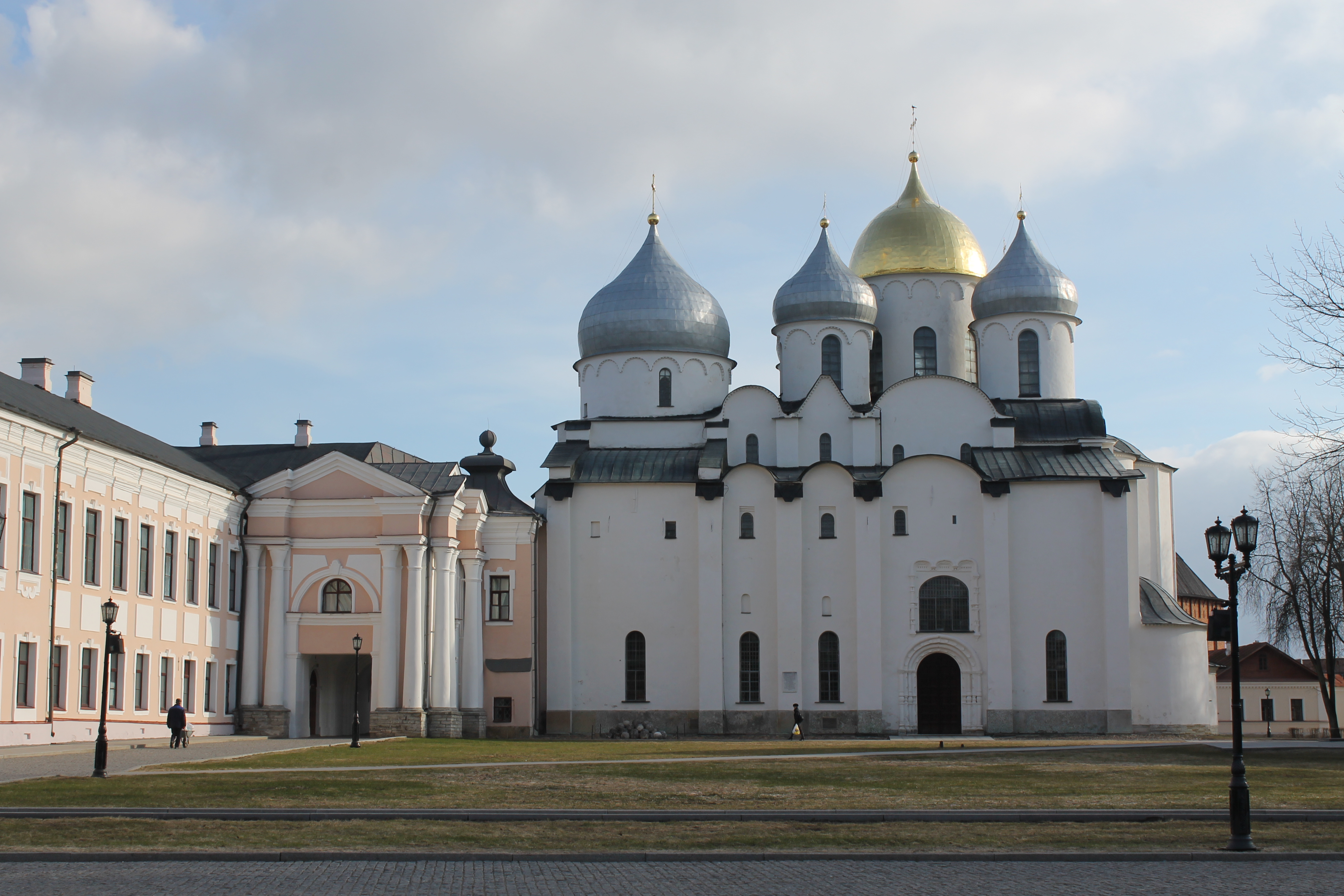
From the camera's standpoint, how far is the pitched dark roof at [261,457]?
46000mm

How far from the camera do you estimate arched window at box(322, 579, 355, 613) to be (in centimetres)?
4203

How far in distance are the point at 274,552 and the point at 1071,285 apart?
29.3m

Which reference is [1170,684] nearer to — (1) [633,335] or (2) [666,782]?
(1) [633,335]

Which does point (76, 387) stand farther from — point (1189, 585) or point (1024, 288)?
point (1189, 585)

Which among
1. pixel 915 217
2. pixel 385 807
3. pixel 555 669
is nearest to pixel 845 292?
pixel 915 217

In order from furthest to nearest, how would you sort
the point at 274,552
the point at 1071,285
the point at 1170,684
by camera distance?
the point at 1071,285 → the point at 1170,684 → the point at 274,552

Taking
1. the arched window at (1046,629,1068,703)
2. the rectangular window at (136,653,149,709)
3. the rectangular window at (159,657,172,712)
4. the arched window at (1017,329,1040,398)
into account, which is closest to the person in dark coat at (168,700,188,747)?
the rectangular window at (136,653,149,709)

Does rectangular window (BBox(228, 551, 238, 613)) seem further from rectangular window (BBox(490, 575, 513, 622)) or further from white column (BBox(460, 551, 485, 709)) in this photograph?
rectangular window (BBox(490, 575, 513, 622))

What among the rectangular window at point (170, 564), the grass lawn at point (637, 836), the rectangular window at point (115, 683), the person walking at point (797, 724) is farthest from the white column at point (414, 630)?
the grass lawn at point (637, 836)

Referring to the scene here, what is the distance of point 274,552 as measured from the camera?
4178 centimetres

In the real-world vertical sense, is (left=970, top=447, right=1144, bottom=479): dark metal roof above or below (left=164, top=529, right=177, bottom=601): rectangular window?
above

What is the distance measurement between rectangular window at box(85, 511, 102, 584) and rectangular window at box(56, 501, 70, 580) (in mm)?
698

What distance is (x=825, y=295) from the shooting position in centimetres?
5162

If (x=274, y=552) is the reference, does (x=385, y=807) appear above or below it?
below
